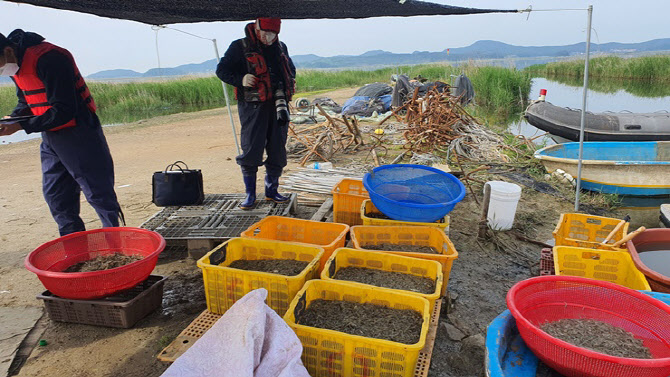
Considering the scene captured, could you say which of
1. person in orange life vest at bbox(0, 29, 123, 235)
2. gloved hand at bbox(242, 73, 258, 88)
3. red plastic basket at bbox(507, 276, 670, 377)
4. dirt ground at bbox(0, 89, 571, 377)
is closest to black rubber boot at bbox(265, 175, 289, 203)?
gloved hand at bbox(242, 73, 258, 88)

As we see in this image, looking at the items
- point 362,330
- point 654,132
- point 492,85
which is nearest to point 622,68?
point 492,85

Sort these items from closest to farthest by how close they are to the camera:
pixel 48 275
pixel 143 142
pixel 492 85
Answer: pixel 48 275, pixel 143 142, pixel 492 85

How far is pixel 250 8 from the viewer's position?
2.90 metres

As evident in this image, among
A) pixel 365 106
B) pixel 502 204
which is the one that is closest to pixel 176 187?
pixel 502 204

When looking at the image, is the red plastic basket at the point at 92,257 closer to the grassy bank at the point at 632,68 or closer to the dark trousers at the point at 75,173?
the dark trousers at the point at 75,173

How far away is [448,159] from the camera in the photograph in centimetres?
616

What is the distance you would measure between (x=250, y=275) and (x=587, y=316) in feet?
5.39

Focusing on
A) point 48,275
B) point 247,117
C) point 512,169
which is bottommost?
point 512,169

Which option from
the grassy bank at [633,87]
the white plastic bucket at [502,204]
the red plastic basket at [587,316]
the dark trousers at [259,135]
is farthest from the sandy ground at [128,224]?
the grassy bank at [633,87]

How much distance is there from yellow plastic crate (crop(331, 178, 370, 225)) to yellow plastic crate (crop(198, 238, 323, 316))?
1.07 metres

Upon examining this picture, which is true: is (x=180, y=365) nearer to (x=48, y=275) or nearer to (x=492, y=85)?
(x=48, y=275)

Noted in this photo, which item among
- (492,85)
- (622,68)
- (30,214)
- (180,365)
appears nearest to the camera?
(180,365)

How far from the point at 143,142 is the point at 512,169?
8.03m

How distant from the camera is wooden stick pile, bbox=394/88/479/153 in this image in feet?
23.0
